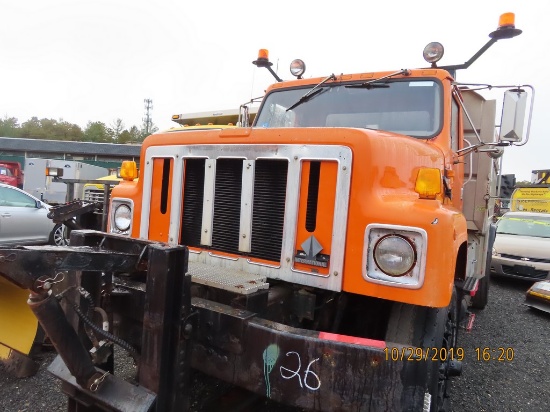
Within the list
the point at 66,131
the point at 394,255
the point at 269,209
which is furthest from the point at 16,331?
the point at 66,131

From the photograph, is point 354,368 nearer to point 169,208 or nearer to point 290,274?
point 290,274

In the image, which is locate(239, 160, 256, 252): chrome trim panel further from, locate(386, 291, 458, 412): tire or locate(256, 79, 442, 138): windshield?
locate(256, 79, 442, 138): windshield

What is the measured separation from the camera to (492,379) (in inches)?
145

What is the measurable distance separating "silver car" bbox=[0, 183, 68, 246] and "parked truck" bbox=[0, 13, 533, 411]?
19.7 feet

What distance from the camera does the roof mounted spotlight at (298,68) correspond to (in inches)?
166

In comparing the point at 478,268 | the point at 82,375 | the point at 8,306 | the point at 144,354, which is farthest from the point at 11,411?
the point at 478,268

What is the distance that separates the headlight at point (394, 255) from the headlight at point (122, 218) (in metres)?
1.90

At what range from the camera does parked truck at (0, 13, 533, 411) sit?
1742 mm

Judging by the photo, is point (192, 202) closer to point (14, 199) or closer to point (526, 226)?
point (14, 199)

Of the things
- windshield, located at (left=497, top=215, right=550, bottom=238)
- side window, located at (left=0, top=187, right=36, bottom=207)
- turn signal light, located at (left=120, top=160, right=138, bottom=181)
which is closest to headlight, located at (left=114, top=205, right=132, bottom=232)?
turn signal light, located at (left=120, top=160, right=138, bottom=181)

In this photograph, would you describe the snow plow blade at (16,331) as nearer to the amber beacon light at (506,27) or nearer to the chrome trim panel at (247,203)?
the chrome trim panel at (247,203)

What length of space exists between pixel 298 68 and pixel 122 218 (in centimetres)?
243

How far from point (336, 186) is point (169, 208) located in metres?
1.22

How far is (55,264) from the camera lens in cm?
166
